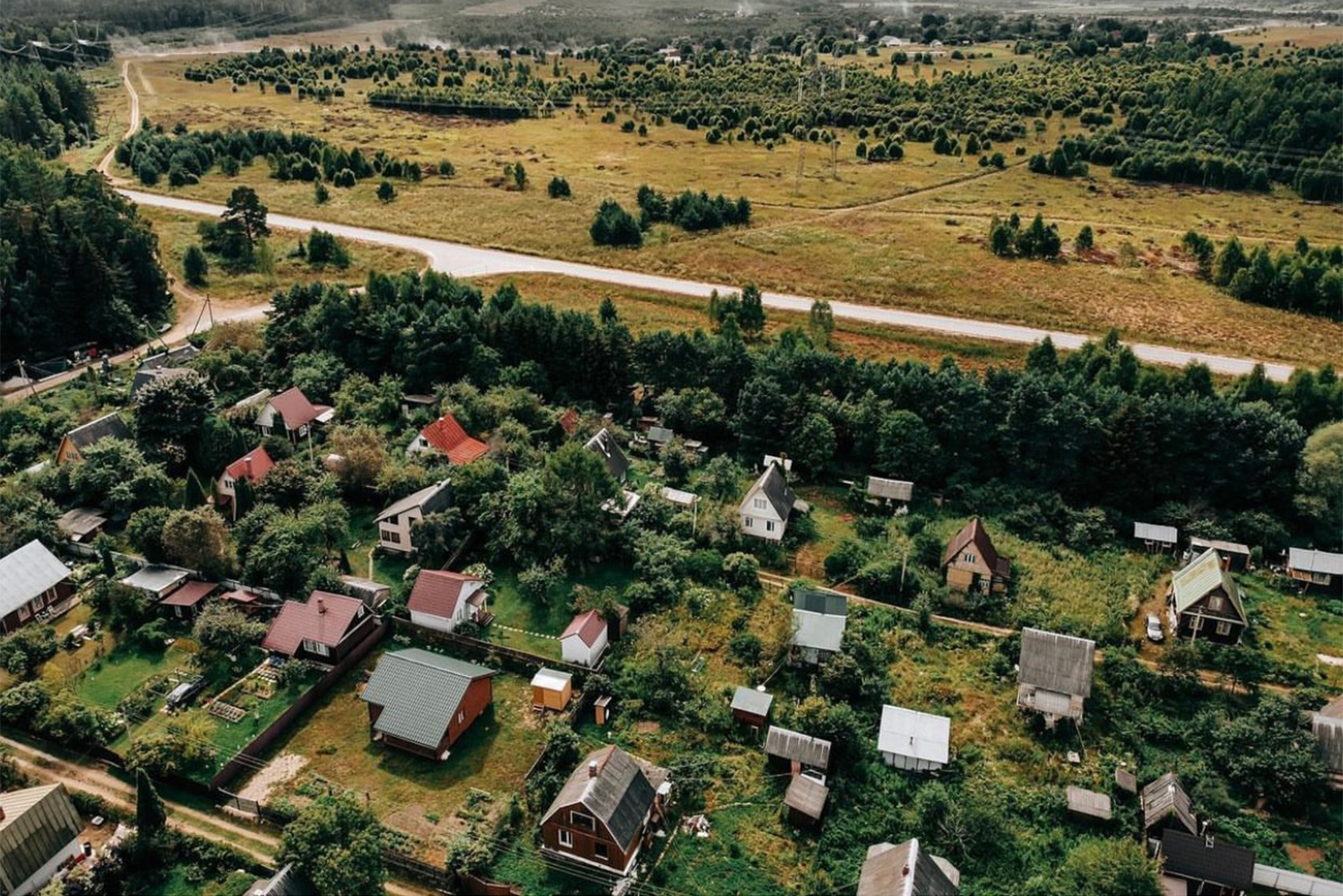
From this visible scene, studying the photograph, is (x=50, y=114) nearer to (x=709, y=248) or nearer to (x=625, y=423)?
(x=709, y=248)

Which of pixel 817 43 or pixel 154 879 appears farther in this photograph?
pixel 817 43

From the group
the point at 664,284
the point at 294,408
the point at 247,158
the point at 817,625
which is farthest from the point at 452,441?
the point at 247,158

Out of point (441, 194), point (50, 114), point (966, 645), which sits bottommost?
point (966, 645)

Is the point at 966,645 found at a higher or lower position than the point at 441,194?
lower

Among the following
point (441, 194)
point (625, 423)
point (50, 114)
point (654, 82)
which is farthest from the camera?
point (654, 82)

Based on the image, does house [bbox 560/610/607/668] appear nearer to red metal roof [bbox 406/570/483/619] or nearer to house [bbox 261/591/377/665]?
red metal roof [bbox 406/570/483/619]

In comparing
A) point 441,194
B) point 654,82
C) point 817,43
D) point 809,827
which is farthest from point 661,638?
point 817,43

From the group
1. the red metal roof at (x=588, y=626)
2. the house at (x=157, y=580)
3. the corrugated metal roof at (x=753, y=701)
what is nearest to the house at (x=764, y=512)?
the red metal roof at (x=588, y=626)

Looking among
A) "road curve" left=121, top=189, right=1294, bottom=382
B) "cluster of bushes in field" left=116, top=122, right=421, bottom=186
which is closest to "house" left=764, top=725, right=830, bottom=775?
"road curve" left=121, top=189, right=1294, bottom=382
